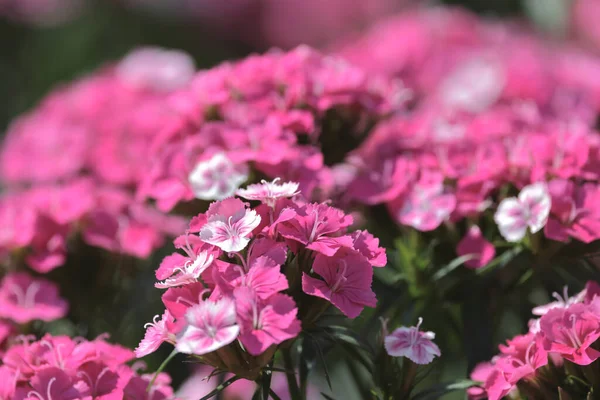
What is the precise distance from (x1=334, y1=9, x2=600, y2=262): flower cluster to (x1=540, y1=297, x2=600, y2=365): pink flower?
173 mm

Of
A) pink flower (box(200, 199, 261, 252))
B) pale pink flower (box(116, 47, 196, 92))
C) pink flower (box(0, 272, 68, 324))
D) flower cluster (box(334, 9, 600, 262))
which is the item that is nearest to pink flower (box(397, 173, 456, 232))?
flower cluster (box(334, 9, 600, 262))

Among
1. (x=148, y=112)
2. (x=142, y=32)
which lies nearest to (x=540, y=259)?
(x=148, y=112)

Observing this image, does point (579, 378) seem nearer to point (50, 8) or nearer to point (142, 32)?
point (142, 32)

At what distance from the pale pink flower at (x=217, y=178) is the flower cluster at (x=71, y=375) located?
0.95 ft

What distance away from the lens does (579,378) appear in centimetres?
95

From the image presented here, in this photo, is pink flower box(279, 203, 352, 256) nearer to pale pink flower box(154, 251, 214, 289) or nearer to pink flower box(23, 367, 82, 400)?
pale pink flower box(154, 251, 214, 289)

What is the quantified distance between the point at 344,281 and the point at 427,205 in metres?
0.38

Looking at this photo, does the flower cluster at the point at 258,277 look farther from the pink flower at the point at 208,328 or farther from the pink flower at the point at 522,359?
the pink flower at the point at 522,359

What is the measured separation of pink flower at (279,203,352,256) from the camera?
0.89 metres

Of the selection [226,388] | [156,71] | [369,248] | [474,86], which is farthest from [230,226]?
[156,71]

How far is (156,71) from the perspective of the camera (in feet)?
7.71

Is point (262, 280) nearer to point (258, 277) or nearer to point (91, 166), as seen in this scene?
point (258, 277)

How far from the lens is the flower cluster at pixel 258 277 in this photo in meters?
0.83

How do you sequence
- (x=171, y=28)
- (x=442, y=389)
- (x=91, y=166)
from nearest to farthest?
(x=442, y=389)
(x=91, y=166)
(x=171, y=28)
